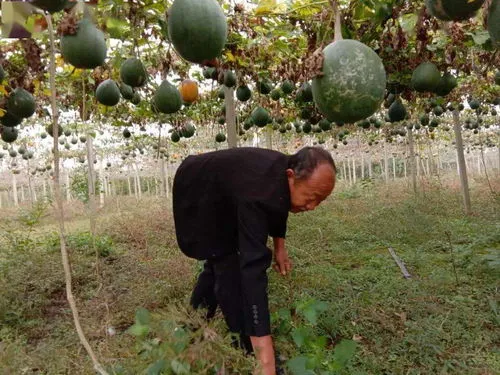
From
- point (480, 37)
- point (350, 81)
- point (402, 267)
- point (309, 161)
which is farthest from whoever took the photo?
point (402, 267)

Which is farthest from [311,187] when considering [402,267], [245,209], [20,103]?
[402,267]

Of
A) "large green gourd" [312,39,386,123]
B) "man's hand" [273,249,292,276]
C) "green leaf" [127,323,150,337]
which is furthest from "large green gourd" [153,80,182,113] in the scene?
"green leaf" [127,323,150,337]

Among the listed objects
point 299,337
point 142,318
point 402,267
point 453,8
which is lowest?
point 402,267

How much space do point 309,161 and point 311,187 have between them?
120 millimetres

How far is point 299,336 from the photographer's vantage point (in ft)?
7.12

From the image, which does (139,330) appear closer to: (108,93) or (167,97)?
(167,97)

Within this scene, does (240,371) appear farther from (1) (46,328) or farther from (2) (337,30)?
(1) (46,328)

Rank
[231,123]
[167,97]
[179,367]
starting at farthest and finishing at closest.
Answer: [231,123] → [167,97] → [179,367]

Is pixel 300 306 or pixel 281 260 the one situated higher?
pixel 281 260

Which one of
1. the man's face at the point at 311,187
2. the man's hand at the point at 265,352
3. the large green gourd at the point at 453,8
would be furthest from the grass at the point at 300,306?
the large green gourd at the point at 453,8

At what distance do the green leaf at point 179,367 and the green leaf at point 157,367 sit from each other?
5 centimetres

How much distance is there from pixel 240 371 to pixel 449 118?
18042 mm

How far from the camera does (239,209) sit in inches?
84.8

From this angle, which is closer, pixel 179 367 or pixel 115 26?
pixel 179 367
